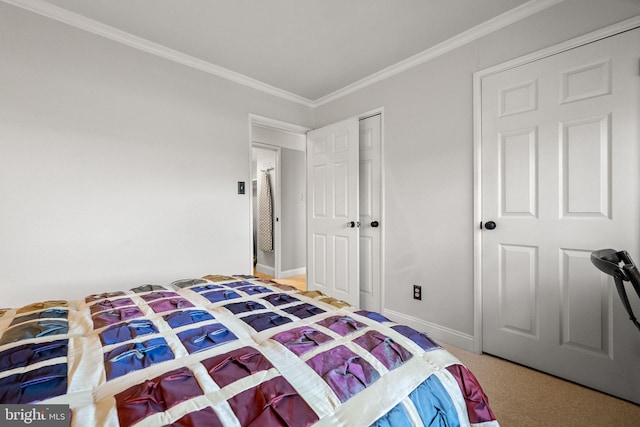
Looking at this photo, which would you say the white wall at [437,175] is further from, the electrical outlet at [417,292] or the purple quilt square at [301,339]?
the purple quilt square at [301,339]

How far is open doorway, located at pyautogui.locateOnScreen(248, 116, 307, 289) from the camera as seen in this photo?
466 centimetres

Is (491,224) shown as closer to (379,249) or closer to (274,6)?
(379,249)

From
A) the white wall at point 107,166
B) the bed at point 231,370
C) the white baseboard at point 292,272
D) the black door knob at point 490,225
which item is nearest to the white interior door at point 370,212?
the black door knob at point 490,225

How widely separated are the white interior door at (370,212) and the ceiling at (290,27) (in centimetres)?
61

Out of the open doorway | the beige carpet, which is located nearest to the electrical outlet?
the beige carpet

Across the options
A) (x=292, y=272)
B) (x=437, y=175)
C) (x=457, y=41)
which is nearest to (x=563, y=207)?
(x=437, y=175)

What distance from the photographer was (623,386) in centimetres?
162

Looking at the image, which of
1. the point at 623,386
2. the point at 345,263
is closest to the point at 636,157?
the point at 623,386

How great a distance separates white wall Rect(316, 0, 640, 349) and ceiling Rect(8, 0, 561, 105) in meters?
0.15

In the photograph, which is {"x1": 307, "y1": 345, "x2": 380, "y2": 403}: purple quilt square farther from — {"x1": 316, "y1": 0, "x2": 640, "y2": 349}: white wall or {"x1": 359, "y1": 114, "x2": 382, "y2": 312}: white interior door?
{"x1": 359, "y1": 114, "x2": 382, "y2": 312}: white interior door

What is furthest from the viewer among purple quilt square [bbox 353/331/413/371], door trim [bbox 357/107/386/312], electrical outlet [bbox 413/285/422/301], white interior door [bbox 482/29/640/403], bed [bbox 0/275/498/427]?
door trim [bbox 357/107/386/312]

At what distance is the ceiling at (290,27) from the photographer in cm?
192

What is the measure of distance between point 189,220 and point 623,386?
3.17 metres

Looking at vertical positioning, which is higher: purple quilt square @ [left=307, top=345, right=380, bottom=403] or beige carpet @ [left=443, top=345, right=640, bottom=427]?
purple quilt square @ [left=307, top=345, right=380, bottom=403]
